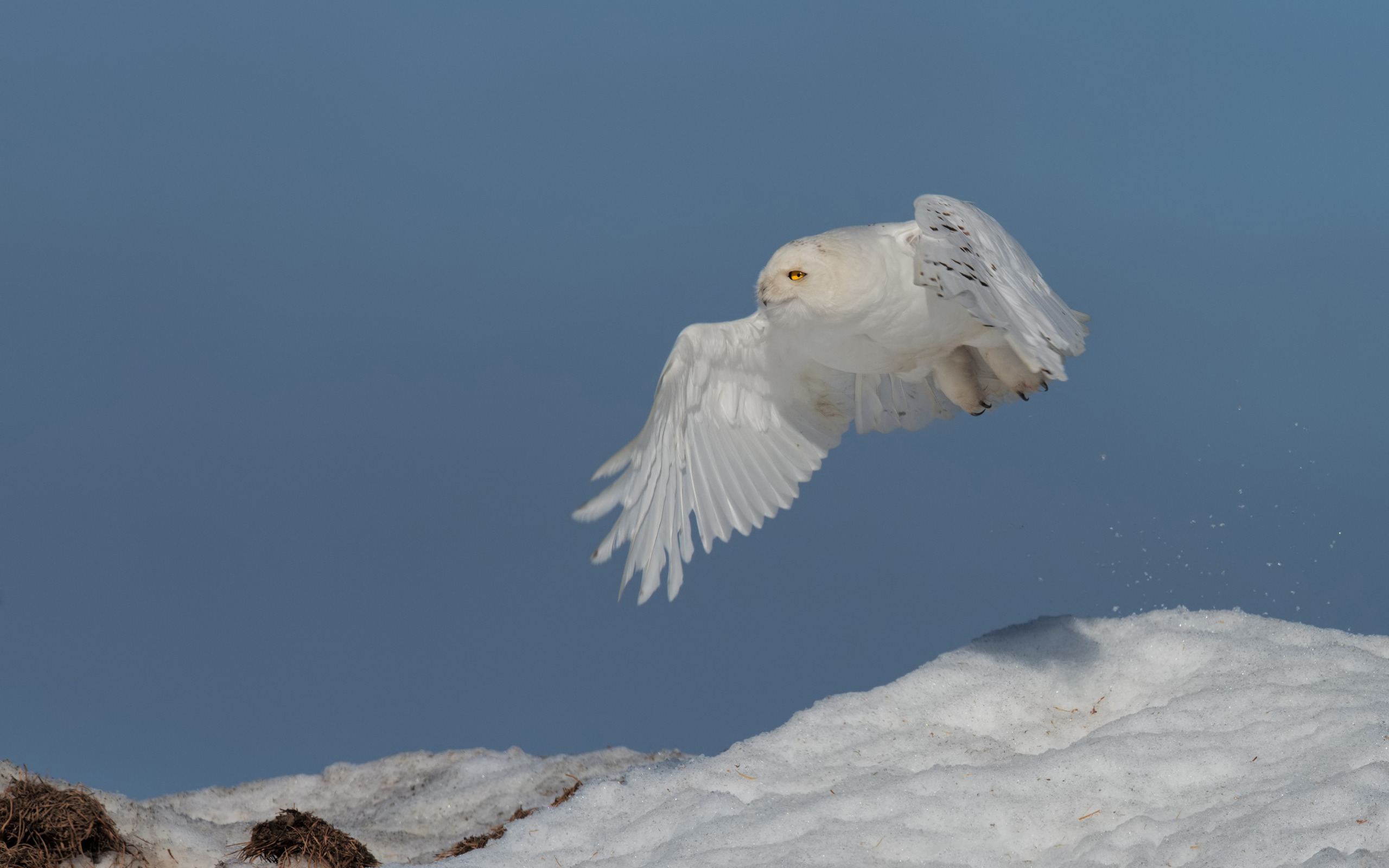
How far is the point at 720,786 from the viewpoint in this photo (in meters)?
4.73

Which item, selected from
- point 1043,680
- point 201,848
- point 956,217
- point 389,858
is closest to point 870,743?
point 1043,680

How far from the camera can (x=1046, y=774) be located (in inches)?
171

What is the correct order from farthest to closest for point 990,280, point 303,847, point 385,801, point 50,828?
point 385,801
point 303,847
point 50,828
point 990,280

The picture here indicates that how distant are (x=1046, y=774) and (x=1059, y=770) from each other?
0.17ft

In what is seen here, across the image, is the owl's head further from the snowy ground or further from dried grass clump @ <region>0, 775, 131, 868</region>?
dried grass clump @ <region>0, 775, 131, 868</region>

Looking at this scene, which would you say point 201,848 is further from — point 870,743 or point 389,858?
point 870,743

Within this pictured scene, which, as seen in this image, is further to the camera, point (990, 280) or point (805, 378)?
point (805, 378)

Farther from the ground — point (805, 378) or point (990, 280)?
point (805, 378)

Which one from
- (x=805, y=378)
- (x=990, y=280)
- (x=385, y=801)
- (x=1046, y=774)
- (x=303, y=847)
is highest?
(x=805, y=378)

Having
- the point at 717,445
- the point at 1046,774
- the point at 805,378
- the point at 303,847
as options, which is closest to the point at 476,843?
the point at 303,847

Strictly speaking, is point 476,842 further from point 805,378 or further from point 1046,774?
point 805,378

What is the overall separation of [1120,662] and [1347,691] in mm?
947

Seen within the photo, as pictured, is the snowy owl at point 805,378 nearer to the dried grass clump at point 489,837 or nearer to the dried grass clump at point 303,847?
the dried grass clump at point 489,837

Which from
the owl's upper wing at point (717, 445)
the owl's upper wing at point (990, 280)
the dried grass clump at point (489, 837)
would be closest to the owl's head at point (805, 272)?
the owl's upper wing at point (990, 280)
